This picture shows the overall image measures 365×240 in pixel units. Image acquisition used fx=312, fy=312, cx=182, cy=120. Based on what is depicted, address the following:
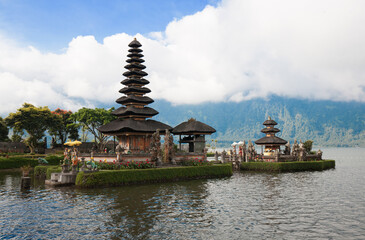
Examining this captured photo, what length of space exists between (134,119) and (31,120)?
107 feet

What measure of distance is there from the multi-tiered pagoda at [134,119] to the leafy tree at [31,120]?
2741 centimetres

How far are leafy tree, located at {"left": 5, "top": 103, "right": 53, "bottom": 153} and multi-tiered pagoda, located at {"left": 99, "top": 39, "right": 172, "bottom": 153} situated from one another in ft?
89.9

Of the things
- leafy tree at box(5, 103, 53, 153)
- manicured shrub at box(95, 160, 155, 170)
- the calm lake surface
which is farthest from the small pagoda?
leafy tree at box(5, 103, 53, 153)

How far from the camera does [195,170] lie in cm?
4272

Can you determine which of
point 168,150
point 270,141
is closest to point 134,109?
point 168,150

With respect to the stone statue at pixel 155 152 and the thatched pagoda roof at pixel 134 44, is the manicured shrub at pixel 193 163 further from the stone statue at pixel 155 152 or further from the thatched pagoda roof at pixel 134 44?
the thatched pagoda roof at pixel 134 44

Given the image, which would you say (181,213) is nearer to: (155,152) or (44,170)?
(155,152)

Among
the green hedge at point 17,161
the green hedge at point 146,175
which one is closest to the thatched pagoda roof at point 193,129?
the green hedge at point 146,175

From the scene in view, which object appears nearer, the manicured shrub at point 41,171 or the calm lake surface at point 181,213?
the calm lake surface at point 181,213

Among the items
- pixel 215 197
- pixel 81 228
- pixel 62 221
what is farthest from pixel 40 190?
pixel 215 197

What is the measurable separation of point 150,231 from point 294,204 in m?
13.5

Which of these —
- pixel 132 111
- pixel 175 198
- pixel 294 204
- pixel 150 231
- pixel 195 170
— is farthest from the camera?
pixel 132 111

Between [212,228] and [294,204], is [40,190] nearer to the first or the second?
[212,228]

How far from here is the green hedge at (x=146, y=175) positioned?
33031mm
